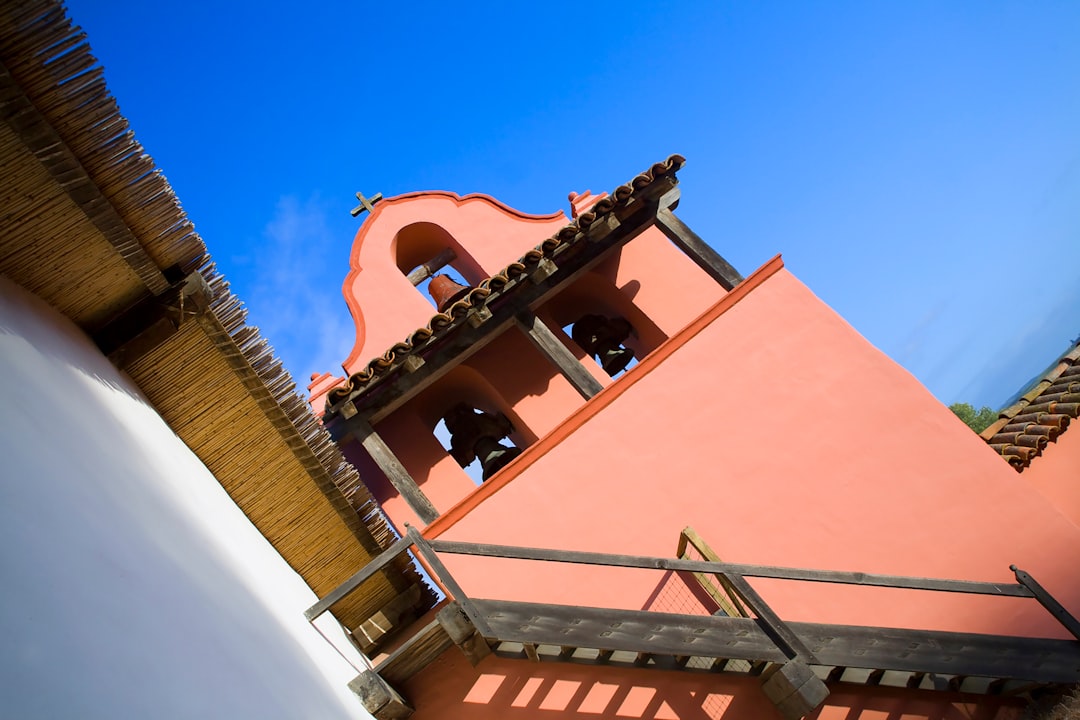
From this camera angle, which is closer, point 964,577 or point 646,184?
point 964,577

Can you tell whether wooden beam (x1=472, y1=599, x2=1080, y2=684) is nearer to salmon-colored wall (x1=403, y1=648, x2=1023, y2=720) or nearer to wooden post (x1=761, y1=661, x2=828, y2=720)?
wooden post (x1=761, y1=661, x2=828, y2=720)

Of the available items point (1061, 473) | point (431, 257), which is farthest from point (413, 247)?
point (1061, 473)

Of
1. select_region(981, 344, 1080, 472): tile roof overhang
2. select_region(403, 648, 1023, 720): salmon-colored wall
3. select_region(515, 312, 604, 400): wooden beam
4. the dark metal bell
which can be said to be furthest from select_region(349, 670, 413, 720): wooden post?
select_region(981, 344, 1080, 472): tile roof overhang

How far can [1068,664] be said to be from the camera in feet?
17.6

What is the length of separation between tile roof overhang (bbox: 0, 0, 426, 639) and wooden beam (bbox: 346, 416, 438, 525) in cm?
68

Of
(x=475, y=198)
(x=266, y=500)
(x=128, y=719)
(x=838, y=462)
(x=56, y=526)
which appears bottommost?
(x=838, y=462)

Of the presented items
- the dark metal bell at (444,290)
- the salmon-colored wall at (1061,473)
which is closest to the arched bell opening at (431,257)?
the dark metal bell at (444,290)

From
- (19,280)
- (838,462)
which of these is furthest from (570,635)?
(19,280)

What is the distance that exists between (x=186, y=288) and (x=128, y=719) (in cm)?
301

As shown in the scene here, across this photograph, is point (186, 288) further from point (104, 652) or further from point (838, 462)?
point (838, 462)

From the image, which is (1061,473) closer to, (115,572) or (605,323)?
(605,323)

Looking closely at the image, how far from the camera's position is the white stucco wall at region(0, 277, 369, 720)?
224 cm

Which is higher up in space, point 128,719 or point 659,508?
point 128,719

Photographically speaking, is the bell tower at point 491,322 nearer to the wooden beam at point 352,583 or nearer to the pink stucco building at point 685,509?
the pink stucco building at point 685,509
